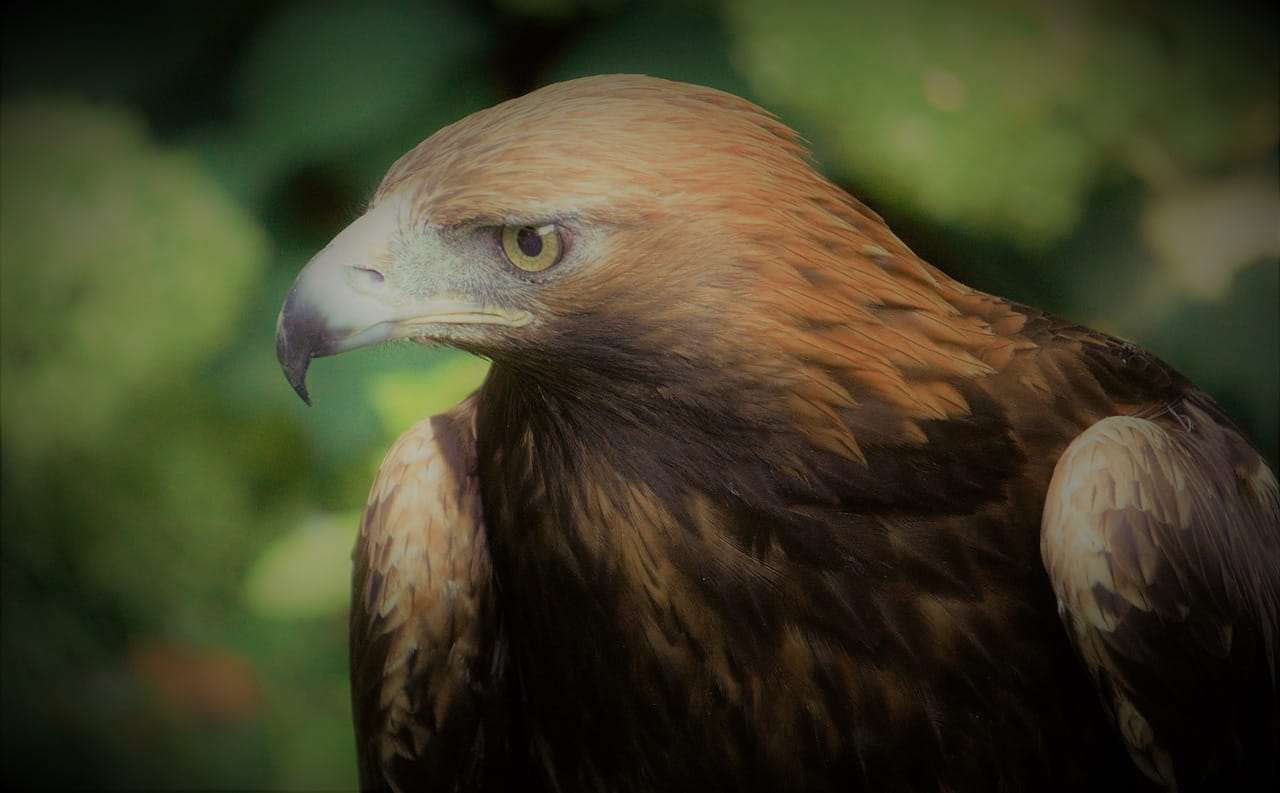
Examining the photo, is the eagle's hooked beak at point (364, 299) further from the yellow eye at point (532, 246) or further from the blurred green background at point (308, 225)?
the blurred green background at point (308, 225)

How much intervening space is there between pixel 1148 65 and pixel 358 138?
30.5 inches

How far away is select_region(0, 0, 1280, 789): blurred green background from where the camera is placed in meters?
0.93

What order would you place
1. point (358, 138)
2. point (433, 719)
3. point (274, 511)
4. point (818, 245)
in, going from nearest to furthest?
point (818, 245) → point (358, 138) → point (274, 511) → point (433, 719)

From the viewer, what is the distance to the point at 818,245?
35.2 inches

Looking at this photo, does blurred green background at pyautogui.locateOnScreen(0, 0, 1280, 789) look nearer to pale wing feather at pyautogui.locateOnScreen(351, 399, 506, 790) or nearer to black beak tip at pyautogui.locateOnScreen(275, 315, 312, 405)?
pale wing feather at pyautogui.locateOnScreen(351, 399, 506, 790)

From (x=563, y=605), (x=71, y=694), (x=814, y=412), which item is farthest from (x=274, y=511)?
(x=814, y=412)

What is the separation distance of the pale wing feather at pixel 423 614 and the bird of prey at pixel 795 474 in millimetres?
48

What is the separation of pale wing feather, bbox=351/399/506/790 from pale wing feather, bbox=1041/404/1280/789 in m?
0.65

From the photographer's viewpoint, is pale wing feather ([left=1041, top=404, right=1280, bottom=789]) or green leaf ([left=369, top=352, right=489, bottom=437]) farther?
green leaf ([left=369, top=352, right=489, bottom=437])

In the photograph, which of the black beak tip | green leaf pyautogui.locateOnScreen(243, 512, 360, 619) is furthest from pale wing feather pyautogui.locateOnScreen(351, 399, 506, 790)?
the black beak tip

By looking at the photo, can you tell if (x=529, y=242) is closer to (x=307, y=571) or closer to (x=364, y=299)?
(x=364, y=299)

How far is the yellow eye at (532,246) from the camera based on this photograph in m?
0.85

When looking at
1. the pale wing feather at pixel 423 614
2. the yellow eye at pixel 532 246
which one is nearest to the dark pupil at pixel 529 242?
the yellow eye at pixel 532 246

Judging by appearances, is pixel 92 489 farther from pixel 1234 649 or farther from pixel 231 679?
pixel 1234 649
